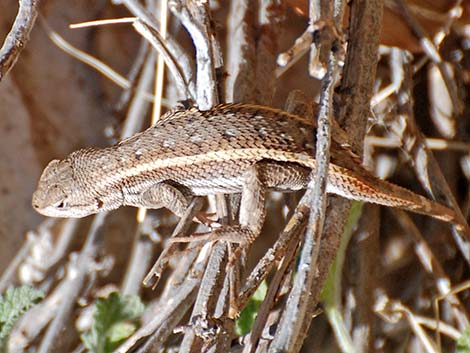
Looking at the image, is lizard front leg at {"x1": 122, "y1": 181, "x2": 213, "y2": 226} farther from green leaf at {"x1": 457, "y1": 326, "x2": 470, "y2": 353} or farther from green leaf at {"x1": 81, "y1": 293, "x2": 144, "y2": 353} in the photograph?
green leaf at {"x1": 457, "y1": 326, "x2": 470, "y2": 353}

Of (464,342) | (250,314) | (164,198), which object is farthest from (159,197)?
(464,342)

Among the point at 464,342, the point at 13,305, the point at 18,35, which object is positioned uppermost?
the point at 18,35

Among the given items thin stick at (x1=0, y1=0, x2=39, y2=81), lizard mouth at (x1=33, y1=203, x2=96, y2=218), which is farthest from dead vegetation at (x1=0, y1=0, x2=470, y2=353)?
Result: lizard mouth at (x1=33, y1=203, x2=96, y2=218)

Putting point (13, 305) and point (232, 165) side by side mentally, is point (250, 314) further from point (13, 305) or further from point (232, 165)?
point (13, 305)

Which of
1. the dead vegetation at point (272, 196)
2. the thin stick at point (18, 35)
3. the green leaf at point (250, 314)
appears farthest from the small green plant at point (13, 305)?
the thin stick at point (18, 35)

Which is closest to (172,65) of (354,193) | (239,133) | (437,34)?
(239,133)

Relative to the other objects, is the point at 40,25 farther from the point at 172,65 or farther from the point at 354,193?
the point at 354,193

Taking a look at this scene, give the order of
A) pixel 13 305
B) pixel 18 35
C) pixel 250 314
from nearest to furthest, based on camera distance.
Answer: pixel 18 35, pixel 250 314, pixel 13 305
